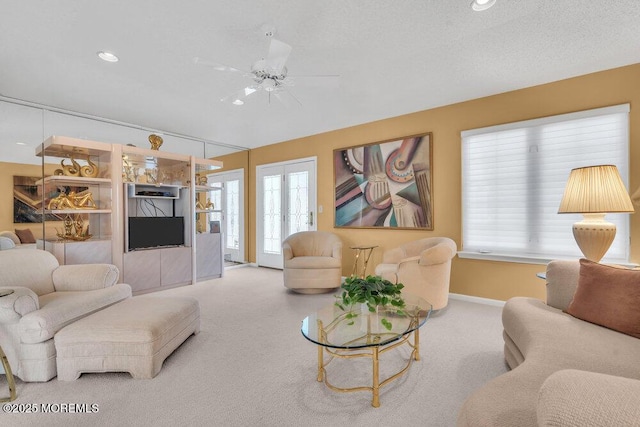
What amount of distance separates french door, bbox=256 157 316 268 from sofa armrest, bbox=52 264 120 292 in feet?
10.7

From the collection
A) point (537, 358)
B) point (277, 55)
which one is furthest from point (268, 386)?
point (277, 55)

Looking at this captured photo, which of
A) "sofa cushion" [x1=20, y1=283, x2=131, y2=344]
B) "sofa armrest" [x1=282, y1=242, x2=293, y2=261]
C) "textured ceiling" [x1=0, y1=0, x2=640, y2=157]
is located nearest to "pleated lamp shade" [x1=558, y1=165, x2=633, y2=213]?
"textured ceiling" [x1=0, y1=0, x2=640, y2=157]

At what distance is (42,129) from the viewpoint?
12.6ft

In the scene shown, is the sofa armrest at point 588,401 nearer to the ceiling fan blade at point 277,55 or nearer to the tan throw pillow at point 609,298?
the tan throw pillow at point 609,298

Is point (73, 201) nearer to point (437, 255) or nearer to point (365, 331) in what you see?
point (365, 331)

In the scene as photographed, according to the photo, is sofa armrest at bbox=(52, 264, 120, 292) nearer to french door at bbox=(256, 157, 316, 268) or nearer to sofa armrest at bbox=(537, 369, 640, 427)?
sofa armrest at bbox=(537, 369, 640, 427)

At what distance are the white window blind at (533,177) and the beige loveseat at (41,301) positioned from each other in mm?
3989

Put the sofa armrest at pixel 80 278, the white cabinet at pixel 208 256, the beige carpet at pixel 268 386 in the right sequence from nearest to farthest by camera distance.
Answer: the beige carpet at pixel 268 386 < the sofa armrest at pixel 80 278 < the white cabinet at pixel 208 256

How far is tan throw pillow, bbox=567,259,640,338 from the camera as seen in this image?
1.64 metres

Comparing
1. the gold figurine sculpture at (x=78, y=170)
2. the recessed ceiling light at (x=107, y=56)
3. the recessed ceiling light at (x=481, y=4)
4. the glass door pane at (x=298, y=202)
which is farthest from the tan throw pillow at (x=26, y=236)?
the recessed ceiling light at (x=481, y=4)

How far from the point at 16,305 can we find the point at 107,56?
220cm

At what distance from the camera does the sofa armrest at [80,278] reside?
2.61 meters

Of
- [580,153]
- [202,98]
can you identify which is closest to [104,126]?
[202,98]

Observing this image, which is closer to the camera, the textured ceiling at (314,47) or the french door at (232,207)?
the textured ceiling at (314,47)
